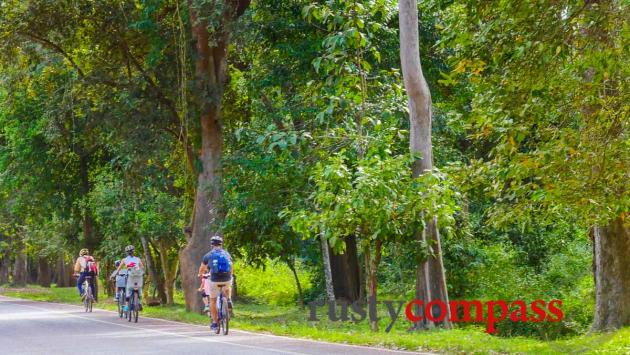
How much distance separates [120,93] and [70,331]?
29.5 feet

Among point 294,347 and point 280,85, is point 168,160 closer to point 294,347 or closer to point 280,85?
point 280,85

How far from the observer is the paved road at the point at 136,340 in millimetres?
15023

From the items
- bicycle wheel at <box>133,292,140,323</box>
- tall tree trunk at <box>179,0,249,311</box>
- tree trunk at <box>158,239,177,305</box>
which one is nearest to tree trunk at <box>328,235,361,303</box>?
tall tree trunk at <box>179,0,249,311</box>

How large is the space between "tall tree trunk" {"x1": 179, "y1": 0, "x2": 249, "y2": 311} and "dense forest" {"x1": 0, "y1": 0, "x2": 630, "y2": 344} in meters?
0.06

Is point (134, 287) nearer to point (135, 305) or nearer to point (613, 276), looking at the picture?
point (135, 305)

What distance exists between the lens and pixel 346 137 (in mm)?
20766

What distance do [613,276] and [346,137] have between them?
624 centimetres

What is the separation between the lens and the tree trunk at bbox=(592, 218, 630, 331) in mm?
19469

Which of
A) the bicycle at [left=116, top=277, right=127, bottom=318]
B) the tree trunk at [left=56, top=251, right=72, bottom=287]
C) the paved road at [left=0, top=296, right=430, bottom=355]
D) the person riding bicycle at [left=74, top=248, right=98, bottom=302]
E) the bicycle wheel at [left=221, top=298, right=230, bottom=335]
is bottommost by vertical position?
the paved road at [left=0, top=296, right=430, bottom=355]

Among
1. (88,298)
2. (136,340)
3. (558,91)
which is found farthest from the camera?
(88,298)

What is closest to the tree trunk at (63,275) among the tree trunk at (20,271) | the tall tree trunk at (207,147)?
the tree trunk at (20,271)

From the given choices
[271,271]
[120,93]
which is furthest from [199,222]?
[271,271]

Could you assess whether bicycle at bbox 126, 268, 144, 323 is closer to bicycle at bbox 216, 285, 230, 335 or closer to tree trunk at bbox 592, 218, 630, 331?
bicycle at bbox 216, 285, 230, 335

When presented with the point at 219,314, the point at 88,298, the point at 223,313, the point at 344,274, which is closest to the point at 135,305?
the point at 219,314
